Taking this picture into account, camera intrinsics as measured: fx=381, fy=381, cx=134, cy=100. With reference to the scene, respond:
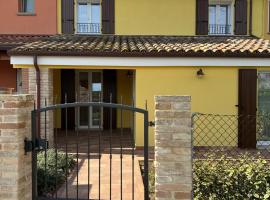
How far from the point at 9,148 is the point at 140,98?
23.3ft

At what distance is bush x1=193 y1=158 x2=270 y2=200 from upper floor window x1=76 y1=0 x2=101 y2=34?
31.2 ft

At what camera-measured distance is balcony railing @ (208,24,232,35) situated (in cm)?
1444

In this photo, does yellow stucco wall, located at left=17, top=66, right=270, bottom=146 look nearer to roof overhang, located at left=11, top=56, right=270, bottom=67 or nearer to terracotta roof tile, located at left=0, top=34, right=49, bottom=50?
roof overhang, located at left=11, top=56, right=270, bottom=67

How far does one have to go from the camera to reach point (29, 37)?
13805 mm

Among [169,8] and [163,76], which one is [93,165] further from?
[169,8]

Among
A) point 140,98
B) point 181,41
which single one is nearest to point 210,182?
point 140,98

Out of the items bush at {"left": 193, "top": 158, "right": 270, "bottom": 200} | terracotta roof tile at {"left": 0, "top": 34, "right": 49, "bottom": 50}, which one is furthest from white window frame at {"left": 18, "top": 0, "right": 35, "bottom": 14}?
bush at {"left": 193, "top": 158, "right": 270, "bottom": 200}

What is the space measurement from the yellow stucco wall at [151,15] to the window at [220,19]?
83 cm

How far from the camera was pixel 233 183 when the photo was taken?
18.5 feet

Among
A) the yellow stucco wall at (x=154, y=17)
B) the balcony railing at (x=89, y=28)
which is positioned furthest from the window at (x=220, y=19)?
the balcony railing at (x=89, y=28)

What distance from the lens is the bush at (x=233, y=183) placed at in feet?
18.2

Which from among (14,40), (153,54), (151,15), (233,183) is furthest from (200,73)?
(14,40)

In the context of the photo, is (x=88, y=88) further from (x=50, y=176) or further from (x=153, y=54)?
(x=50, y=176)

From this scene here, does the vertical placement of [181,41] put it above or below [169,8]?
below
